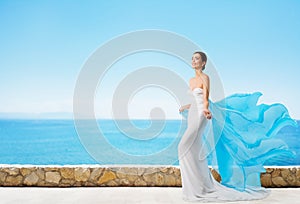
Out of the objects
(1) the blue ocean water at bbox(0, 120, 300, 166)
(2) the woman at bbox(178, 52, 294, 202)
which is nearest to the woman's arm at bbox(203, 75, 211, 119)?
(2) the woman at bbox(178, 52, 294, 202)

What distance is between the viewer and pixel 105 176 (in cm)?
450

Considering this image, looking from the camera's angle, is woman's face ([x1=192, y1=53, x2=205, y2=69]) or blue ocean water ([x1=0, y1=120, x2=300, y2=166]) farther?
blue ocean water ([x1=0, y1=120, x2=300, y2=166])

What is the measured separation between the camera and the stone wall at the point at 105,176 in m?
4.45

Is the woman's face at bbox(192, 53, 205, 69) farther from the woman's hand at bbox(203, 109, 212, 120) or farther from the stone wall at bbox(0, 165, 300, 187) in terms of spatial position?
the stone wall at bbox(0, 165, 300, 187)

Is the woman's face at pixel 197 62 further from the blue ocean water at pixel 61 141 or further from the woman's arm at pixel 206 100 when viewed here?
the blue ocean water at pixel 61 141

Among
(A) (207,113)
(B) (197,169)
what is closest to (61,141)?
(B) (197,169)

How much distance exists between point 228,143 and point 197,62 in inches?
39.9

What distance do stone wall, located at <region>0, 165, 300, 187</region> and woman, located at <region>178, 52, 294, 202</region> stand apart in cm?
56

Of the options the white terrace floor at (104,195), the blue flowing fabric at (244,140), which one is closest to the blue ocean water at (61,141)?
the white terrace floor at (104,195)

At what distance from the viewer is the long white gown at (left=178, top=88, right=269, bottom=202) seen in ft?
12.5

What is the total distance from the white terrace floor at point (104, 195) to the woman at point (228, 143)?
223 millimetres

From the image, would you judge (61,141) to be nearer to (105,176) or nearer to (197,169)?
(105,176)

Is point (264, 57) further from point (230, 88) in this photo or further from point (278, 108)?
Answer: point (278, 108)

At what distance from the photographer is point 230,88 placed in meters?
32.3
